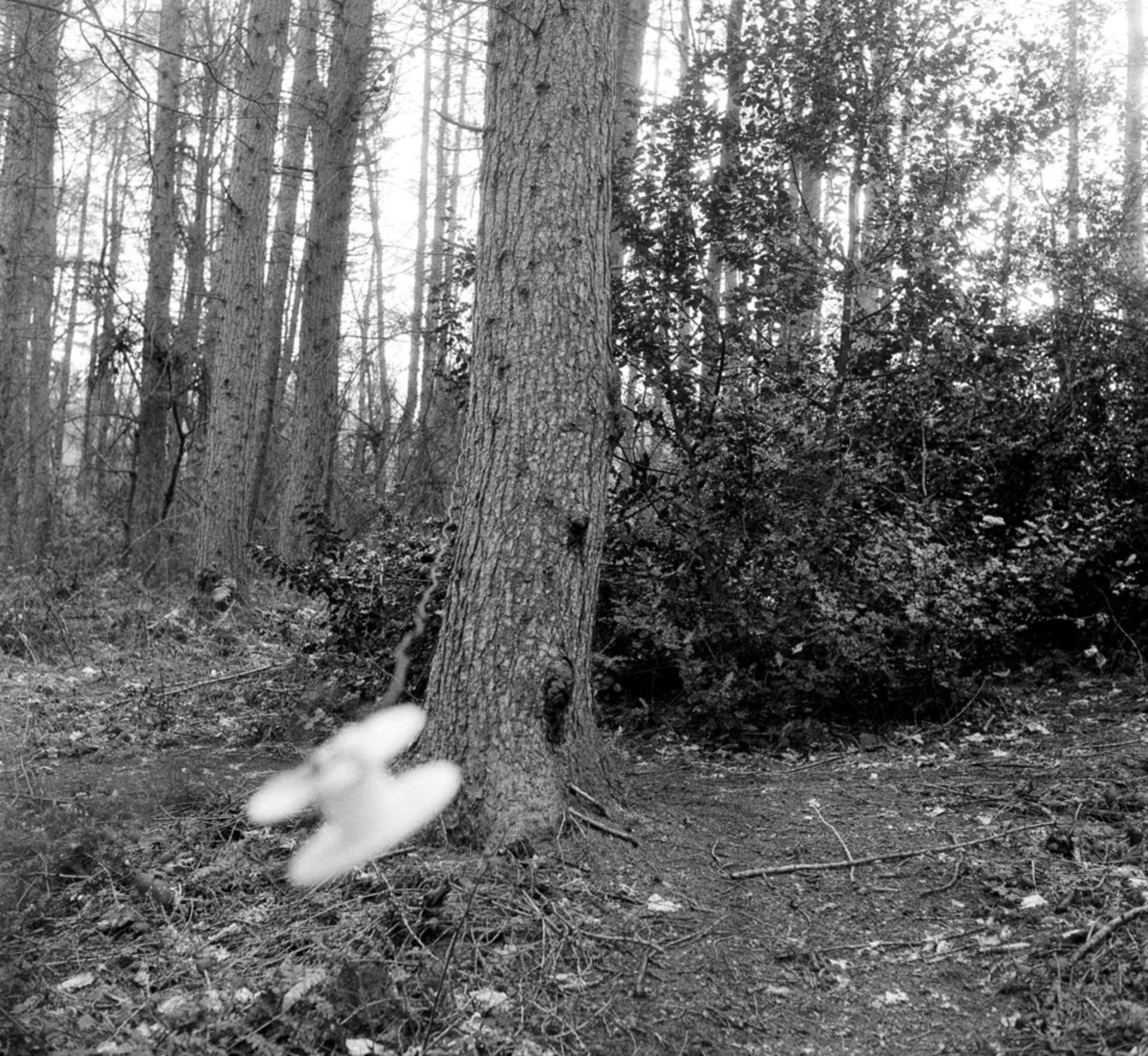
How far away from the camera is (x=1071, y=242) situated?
8.16 metres

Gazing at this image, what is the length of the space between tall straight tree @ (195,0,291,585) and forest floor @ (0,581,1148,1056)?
4.34 meters

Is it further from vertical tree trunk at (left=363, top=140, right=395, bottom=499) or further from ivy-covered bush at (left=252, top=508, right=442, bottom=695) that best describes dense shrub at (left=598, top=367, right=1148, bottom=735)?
vertical tree trunk at (left=363, top=140, right=395, bottom=499)

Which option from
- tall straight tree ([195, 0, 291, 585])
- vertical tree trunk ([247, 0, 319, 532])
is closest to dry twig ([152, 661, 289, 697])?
tall straight tree ([195, 0, 291, 585])

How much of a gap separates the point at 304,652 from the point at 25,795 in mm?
2027

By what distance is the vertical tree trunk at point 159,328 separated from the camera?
11750 mm

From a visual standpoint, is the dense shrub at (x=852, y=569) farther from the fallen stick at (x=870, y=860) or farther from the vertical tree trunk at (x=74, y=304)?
the vertical tree trunk at (x=74, y=304)

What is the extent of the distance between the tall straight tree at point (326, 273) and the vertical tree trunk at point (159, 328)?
1981mm

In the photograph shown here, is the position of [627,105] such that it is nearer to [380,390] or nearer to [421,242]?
[380,390]

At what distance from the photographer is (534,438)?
154 inches

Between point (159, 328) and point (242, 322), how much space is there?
285 centimetres

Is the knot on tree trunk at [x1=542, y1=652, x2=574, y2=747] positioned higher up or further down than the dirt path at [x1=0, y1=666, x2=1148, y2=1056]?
higher up

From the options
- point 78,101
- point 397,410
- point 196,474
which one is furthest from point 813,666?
point 78,101

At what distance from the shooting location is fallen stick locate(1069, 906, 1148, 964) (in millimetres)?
3035

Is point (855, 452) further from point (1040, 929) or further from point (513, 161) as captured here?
point (1040, 929)
